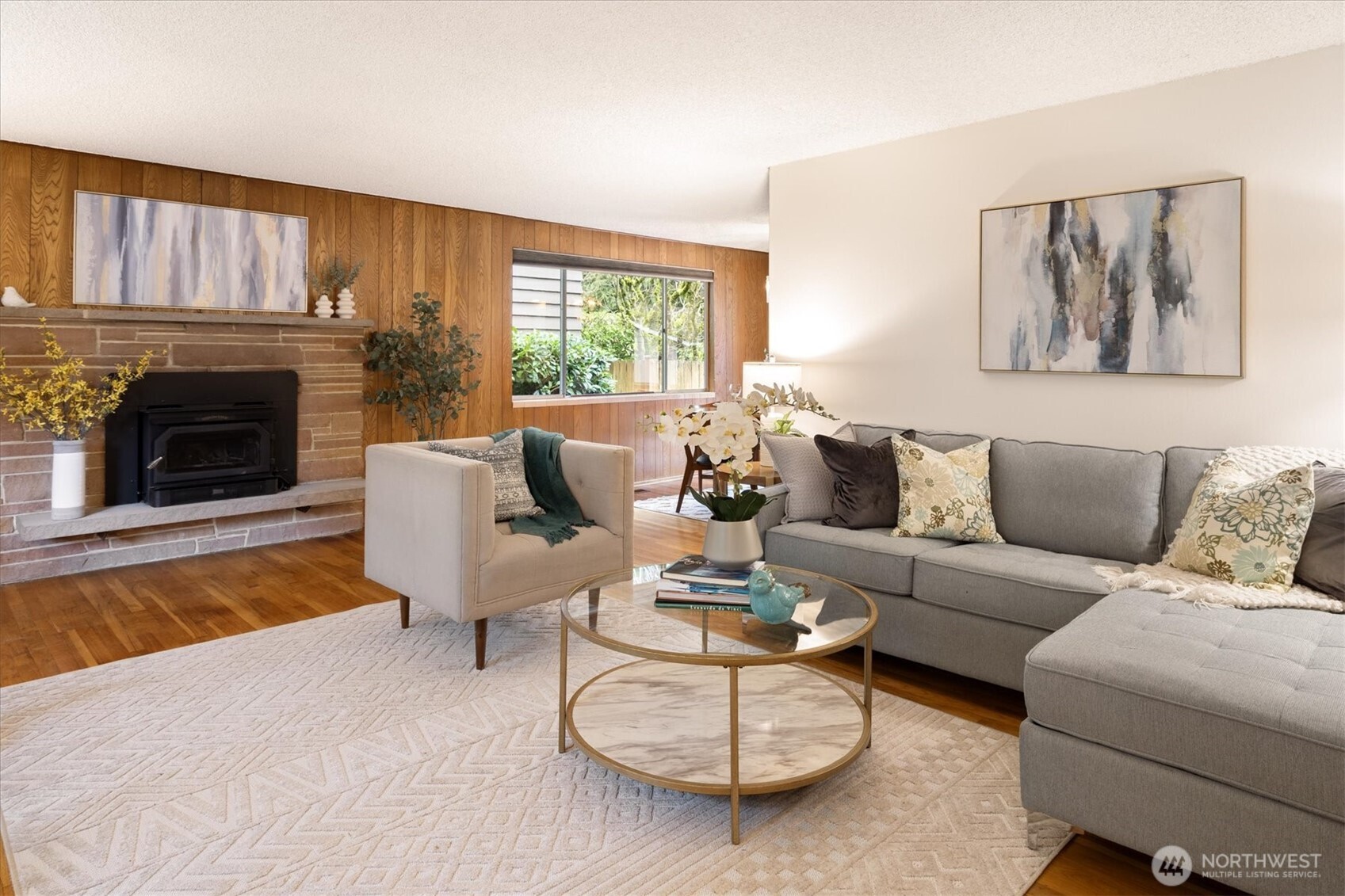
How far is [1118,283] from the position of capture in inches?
137

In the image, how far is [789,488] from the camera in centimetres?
362

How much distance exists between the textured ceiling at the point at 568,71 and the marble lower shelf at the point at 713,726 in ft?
7.73

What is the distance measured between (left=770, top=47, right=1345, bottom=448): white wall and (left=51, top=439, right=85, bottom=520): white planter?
4.06 m

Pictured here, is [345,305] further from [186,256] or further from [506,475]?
[506,475]

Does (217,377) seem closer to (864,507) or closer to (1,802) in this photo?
(1,802)

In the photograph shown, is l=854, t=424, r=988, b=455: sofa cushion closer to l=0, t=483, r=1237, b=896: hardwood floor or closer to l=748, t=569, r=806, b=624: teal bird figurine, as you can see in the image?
l=0, t=483, r=1237, b=896: hardwood floor

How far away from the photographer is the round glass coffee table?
2.08 metres

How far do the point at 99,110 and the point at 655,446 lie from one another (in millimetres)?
4988

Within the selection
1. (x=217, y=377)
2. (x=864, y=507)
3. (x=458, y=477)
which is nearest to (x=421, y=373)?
(x=217, y=377)

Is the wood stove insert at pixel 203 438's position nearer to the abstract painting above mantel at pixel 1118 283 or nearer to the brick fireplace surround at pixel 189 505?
the brick fireplace surround at pixel 189 505

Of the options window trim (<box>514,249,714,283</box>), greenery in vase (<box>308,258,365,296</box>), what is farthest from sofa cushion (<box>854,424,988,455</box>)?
window trim (<box>514,249,714,283</box>)

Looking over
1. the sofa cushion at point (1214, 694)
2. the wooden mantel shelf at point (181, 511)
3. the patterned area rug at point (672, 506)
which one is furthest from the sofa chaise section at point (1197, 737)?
the wooden mantel shelf at point (181, 511)

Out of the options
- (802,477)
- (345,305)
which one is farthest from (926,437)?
(345,305)

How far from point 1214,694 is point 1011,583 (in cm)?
99
